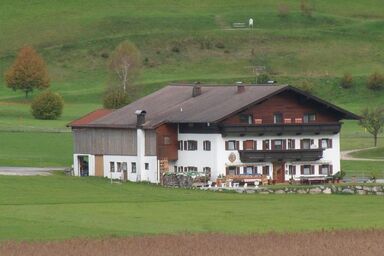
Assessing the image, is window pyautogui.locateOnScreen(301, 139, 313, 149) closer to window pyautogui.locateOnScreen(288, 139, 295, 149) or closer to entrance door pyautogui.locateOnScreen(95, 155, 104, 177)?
window pyautogui.locateOnScreen(288, 139, 295, 149)

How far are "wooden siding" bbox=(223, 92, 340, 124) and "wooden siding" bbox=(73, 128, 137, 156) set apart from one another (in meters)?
6.25

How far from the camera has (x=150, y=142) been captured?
9556cm

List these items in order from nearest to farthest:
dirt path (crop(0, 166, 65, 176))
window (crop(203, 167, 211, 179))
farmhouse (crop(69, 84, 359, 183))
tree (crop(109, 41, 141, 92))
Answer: window (crop(203, 167, 211, 179)) → dirt path (crop(0, 166, 65, 176)) → farmhouse (crop(69, 84, 359, 183)) → tree (crop(109, 41, 141, 92))

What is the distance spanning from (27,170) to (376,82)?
6564 centimetres

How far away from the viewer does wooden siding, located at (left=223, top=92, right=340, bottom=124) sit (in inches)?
3723

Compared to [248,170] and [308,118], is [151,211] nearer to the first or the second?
[248,170]

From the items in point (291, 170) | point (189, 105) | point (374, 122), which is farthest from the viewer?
point (374, 122)

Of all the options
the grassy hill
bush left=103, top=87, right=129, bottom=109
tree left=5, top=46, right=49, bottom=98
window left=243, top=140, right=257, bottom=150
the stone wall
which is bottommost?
the stone wall

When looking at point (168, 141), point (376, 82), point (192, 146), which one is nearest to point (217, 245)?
point (192, 146)

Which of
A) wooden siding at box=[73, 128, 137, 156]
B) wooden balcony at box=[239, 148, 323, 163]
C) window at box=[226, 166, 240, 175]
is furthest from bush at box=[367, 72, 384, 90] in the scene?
window at box=[226, 166, 240, 175]

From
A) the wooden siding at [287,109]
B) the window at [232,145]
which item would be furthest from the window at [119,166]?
the wooden siding at [287,109]

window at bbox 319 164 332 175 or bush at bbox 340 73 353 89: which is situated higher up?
bush at bbox 340 73 353 89

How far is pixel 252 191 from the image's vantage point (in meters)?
84.4

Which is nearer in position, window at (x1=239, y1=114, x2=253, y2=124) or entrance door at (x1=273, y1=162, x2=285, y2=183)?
entrance door at (x1=273, y1=162, x2=285, y2=183)
